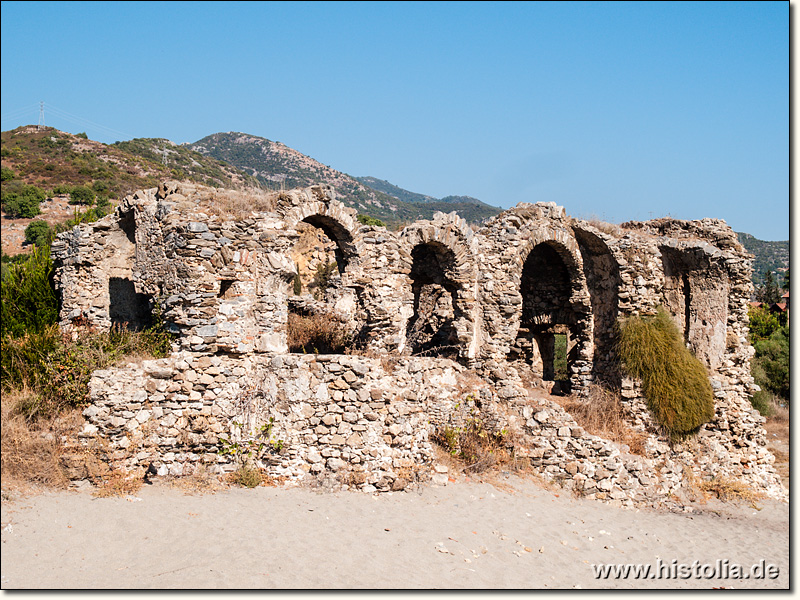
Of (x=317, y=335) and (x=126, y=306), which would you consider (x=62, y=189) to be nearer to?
(x=126, y=306)

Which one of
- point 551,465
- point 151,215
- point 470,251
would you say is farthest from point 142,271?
point 551,465

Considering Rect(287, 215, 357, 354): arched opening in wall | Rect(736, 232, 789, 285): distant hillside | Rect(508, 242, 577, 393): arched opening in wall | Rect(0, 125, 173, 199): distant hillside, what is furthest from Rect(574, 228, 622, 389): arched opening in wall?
Rect(736, 232, 789, 285): distant hillside

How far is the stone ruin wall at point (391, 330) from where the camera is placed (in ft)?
32.1

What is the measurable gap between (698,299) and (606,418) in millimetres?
3914

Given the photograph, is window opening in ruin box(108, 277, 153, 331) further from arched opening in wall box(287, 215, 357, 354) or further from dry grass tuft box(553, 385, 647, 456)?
dry grass tuft box(553, 385, 647, 456)

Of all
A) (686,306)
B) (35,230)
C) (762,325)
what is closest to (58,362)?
(686,306)

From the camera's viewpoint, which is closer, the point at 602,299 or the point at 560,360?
the point at 602,299

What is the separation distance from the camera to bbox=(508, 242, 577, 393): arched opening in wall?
1664cm

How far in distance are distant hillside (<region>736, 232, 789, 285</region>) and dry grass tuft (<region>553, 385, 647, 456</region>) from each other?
52.5 meters

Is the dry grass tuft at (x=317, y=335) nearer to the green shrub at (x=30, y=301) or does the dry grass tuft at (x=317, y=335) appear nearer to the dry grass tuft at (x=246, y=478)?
the dry grass tuft at (x=246, y=478)

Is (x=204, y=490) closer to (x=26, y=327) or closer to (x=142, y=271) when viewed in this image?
(x=142, y=271)

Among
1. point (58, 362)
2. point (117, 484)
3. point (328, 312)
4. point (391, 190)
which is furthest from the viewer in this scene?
point (391, 190)

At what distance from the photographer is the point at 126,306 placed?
1297 centimetres
